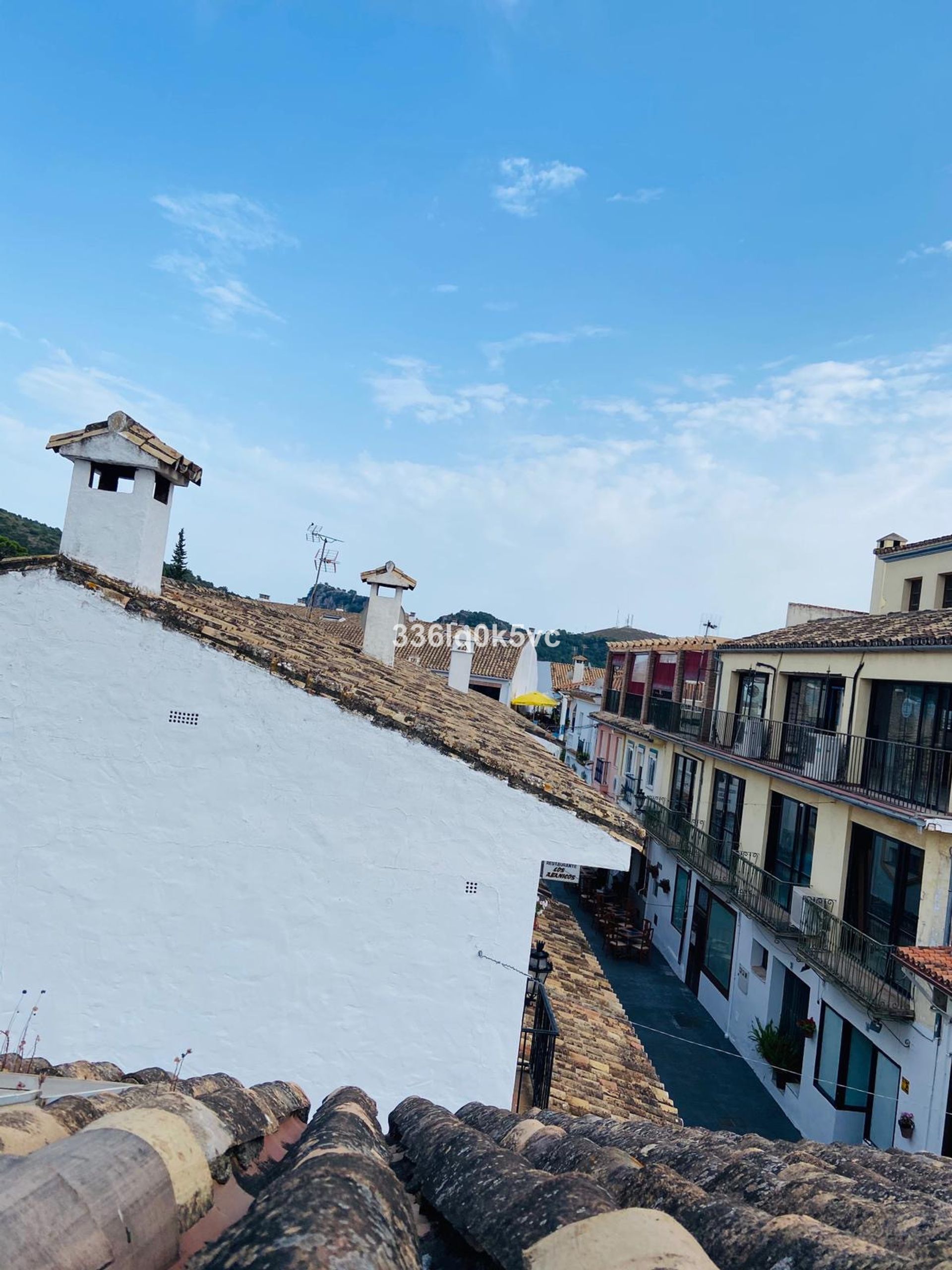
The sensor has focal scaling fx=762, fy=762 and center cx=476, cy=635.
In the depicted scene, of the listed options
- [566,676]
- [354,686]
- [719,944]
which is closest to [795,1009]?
[719,944]

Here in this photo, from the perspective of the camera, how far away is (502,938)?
6.73 meters

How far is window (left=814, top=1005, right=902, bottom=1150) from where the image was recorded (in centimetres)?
1275

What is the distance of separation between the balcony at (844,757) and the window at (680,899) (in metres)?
4.29

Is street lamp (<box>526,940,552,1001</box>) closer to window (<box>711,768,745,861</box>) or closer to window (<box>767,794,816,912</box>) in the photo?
window (<box>767,794,816,912</box>)

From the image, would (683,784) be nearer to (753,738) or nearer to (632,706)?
(753,738)

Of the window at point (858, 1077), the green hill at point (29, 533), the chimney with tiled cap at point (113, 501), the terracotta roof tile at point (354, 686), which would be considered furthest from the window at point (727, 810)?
the green hill at point (29, 533)

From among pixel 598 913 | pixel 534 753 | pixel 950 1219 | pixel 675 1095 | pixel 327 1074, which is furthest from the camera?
pixel 598 913

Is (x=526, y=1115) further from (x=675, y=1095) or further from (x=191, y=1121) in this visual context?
→ (x=675, y=1095)

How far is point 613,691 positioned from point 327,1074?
2871cm

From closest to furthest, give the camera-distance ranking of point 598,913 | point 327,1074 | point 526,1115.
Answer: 1. point 526,1115
2. point 327,1074
3. point 598,913

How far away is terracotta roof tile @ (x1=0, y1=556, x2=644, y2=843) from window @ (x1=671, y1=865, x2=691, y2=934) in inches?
557

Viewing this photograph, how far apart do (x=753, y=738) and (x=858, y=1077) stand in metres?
8.28

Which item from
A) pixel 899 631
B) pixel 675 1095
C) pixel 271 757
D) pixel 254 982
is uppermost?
pixel 899 631

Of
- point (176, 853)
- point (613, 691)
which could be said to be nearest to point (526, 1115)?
point (176, 853)
